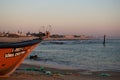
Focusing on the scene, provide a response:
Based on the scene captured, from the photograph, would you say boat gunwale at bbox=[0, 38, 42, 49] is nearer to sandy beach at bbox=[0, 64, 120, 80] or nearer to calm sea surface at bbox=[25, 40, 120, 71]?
sandy beach at bbox=[0, 64, 120, 80]

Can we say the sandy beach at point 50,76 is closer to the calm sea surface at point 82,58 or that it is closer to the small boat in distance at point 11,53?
the small boat in distance at point 11,53

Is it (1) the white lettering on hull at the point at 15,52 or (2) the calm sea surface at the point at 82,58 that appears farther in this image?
(2) the calm sea surface at the point at 82,58

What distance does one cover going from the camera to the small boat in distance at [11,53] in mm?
9516

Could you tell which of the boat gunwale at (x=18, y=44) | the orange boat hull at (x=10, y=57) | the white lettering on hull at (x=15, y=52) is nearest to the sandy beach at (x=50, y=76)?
the orange boat hull at (x=10, y=57)

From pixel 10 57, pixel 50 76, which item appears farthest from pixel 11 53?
pixel 50 76

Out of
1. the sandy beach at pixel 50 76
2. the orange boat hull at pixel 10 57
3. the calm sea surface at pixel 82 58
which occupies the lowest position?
the calm sea surface at pixel 82 58

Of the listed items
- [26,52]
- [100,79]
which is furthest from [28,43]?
[100,79]

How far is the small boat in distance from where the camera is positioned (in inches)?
375

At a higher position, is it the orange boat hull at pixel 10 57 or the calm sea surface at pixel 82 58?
the orange boat hull at pixel 10 57

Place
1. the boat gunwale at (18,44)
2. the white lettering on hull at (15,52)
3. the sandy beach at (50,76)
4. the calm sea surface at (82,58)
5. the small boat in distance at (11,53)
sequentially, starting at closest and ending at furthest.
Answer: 1. the boat gunwale at (18,44)
2. the small boat in distance at (11,53)
3. the white lettering on hull at (15,52)
4. the sandy beach at (50,76)
5. the calm sea surface at (82,58)

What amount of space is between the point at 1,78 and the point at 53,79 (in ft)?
6.78

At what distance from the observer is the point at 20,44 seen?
1027cm

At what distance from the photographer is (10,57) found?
33.0ft

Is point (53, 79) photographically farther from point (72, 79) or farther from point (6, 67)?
point (6, 67)
